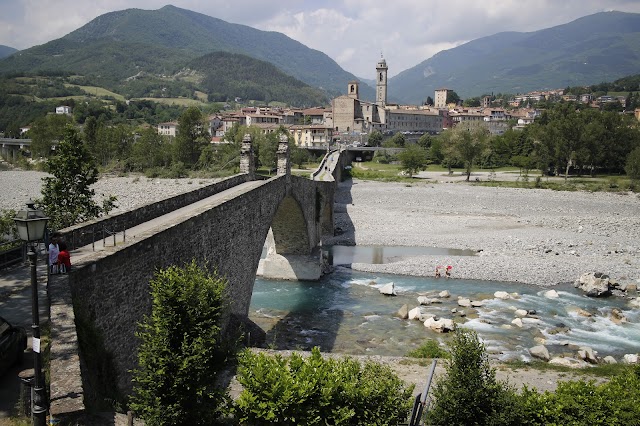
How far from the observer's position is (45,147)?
76.3 meters

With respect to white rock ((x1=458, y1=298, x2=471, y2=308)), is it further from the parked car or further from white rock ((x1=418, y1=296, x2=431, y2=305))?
the parked car

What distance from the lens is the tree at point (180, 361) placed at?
743 cm

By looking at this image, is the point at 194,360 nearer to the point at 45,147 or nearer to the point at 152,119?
the point at 45,147

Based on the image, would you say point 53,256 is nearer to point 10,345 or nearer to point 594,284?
point 10,345

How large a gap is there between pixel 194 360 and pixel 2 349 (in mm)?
2934

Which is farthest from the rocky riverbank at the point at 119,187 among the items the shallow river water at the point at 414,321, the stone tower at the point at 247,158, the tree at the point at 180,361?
the tree at the point at 180,361

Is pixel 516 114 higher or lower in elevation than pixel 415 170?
higher

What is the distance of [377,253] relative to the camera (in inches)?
1398

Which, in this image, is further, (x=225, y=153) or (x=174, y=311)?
(x=225, y=153)

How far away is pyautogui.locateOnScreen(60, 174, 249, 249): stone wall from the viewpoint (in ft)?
36.2

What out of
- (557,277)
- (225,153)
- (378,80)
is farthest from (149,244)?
(378,80)

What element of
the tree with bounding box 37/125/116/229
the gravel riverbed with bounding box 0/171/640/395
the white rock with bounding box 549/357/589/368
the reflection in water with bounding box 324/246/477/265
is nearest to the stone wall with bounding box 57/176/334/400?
the gravel riverbed with bounding box 0/171/640/395

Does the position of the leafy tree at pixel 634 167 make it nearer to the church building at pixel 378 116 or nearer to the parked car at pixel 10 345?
the church building at pixel 378 116

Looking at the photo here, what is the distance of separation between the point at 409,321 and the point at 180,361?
1611cm
